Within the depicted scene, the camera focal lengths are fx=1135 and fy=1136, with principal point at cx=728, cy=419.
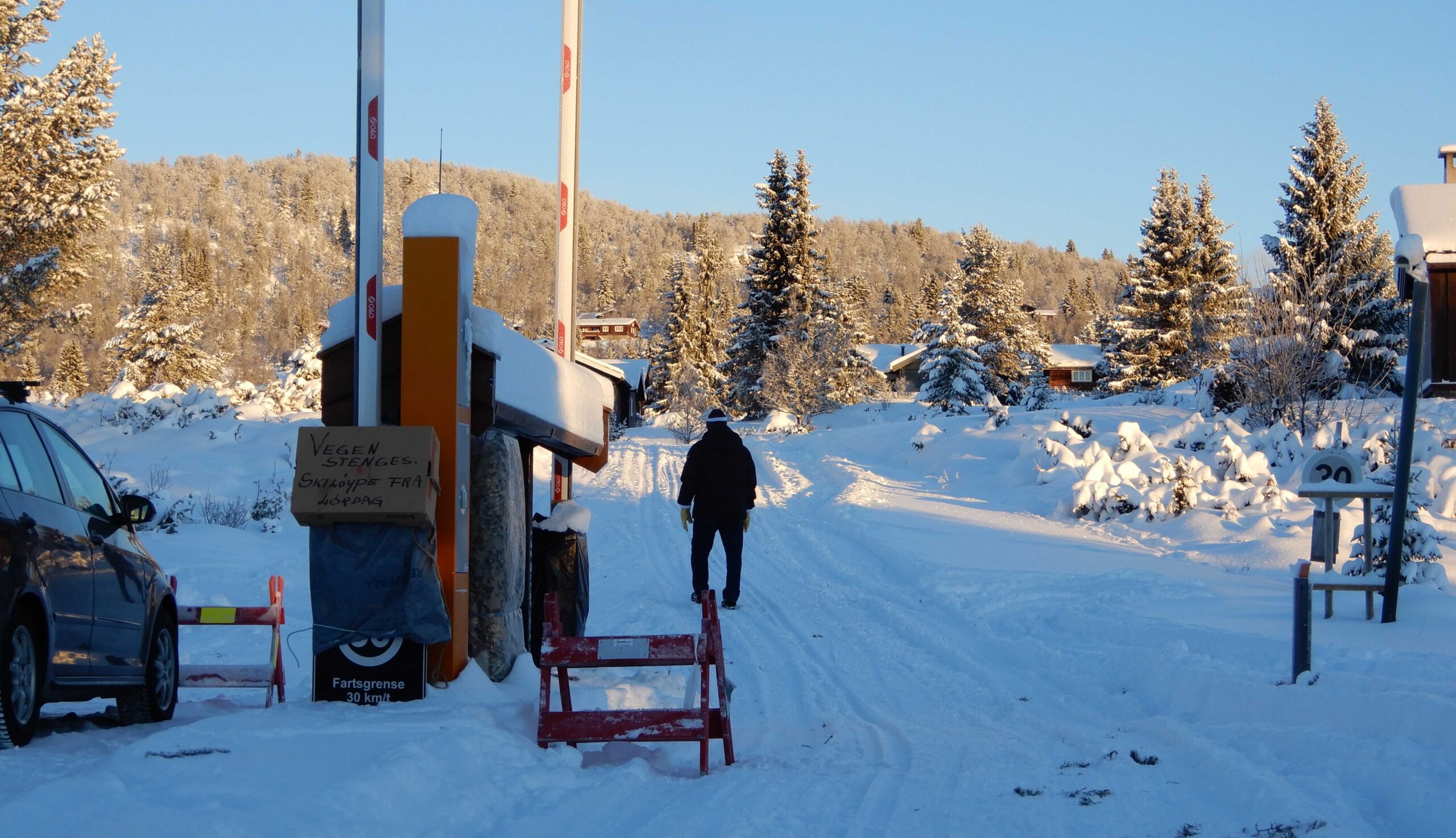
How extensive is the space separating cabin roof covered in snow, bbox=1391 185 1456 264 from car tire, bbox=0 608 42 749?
8.79m

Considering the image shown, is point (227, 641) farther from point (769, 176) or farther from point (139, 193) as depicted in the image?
point (139, 193)

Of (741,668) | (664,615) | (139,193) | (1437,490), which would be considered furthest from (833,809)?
(139,193)

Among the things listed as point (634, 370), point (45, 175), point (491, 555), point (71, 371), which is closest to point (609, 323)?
point (634, 370)

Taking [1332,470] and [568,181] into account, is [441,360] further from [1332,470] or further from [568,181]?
[1332,470]

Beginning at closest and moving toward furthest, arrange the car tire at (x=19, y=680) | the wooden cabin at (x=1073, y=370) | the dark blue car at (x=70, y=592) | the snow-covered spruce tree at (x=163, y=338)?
the car tire at (x=19, y=680) < the dark blue car at (x=70, y=592) < the snow-covered spruce tree at (x=163, y=338) < the wooden cabin at (x=1073, y=370)

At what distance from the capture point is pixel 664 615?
10.4 meters

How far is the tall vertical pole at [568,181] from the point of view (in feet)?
34.9

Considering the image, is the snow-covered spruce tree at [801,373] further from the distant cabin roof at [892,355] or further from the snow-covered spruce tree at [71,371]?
the snow-covered spruce tree at [71,371]

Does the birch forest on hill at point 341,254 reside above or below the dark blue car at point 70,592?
above

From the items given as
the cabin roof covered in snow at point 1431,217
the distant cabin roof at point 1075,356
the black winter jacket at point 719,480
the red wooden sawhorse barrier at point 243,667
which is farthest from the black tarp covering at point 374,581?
the distant cabin roof at point 1075,356

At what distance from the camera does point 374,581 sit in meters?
6.14

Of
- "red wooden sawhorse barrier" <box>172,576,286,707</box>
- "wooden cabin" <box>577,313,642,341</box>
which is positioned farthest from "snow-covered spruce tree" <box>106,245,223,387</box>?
"wooden cabin" <box>577,313,642,341</box>

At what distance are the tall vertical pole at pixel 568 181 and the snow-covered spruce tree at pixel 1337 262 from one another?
61.0 feet

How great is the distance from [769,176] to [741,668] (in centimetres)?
4370
